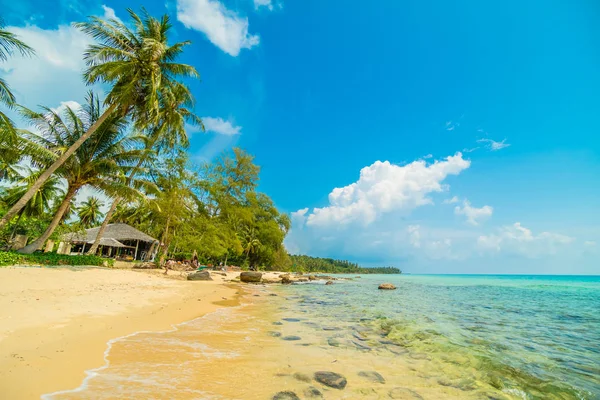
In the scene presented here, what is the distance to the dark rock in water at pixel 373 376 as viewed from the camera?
4031 mm

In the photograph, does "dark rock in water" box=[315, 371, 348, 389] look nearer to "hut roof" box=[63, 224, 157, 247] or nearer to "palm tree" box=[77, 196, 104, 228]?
"hut roof" box=[63, 224, 157, 247]

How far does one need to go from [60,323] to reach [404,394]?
20.0 feet

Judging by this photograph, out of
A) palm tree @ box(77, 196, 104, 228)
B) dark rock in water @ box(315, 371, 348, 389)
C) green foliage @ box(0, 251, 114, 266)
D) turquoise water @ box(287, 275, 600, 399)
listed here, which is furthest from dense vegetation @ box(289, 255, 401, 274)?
dark rock in water @ box(315, 371, 348, 389)

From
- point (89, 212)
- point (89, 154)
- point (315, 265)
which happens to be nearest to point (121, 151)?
point (89, 154)

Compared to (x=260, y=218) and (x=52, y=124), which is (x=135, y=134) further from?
(x=260, y=218)

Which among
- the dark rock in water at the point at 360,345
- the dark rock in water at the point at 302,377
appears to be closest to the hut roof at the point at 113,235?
the dark rock in water at the point at 360,345

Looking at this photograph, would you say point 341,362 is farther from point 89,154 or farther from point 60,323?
point 89,154

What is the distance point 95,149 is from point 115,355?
16.2 m

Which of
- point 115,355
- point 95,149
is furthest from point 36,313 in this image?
point 95,149

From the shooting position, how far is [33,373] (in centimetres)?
305

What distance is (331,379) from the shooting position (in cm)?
387

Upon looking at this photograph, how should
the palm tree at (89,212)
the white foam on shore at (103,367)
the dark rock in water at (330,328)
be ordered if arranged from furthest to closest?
the palm tree at (89,212) → the dark rock in water at (330,328) → the white foam on shore at (103,367)

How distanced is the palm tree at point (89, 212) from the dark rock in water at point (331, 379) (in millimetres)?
52705

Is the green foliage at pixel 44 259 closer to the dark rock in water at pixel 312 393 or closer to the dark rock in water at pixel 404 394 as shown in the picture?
the dark rock in water at pixel 312 393
